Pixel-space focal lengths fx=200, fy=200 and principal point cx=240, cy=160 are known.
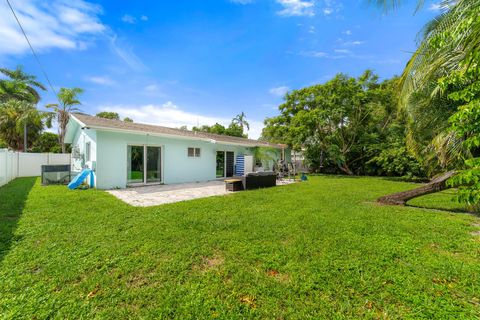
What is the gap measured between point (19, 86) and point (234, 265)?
2971cm

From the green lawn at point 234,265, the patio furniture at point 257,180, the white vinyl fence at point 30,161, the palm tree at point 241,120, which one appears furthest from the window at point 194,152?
the palm tree at point 241,120

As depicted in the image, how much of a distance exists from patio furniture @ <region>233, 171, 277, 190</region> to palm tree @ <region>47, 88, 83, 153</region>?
17.0 metres

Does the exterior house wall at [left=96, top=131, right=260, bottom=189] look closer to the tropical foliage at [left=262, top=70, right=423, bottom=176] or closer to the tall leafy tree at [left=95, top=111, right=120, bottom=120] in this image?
Result: the tropical foliage at [left=262, top=70, right=423, bottom=176]

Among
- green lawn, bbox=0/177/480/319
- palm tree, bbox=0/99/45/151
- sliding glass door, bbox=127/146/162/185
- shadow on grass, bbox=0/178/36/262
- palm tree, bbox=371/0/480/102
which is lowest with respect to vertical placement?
green lawn, bbox=0/177/480/319

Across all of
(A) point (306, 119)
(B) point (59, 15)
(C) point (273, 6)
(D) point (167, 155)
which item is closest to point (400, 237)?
(C) point (273, 6)

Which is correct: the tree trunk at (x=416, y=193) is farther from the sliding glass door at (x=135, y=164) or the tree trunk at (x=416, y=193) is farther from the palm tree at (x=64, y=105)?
the palm tree at (x=64, y=105)

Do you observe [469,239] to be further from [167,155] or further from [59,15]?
[59,15]

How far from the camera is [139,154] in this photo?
1082 centimetres

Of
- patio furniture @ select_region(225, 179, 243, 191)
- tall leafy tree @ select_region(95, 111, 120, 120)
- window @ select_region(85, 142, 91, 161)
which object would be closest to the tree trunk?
patio furniture @ select_region(225, 179, 243, 191)

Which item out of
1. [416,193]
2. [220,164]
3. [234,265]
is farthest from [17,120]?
[416,193]

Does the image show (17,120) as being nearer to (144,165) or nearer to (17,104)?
(17,104)

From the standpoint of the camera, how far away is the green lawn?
231 centimetres

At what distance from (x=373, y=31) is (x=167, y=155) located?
34.1 feet

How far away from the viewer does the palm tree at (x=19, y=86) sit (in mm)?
20031
